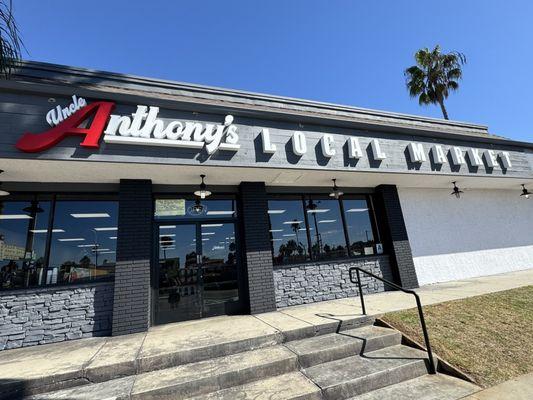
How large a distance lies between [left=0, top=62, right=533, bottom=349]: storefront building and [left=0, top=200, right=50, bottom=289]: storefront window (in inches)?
1.1

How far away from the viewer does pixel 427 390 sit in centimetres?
370

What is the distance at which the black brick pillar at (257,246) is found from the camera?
23.0 feet

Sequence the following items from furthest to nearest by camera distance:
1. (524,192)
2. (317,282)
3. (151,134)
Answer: (524,192) → (317,282) → (151,134)

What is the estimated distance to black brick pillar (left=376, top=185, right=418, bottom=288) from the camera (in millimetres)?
8945

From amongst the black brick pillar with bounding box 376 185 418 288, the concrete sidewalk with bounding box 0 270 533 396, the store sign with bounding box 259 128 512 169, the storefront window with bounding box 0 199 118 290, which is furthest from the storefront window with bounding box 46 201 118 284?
the black brick pillar with bounding box 376 185 418 288

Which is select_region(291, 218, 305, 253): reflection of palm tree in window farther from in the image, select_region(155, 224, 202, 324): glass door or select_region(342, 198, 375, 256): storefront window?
select_region(155, 224, 202, 324): glass door

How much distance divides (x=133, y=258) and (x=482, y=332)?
23.4 feet

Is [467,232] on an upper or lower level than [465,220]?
lower

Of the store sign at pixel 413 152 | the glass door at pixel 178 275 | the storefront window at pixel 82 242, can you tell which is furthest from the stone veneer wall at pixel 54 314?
the store sign at pixel 413 152

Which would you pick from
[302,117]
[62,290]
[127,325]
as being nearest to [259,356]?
[127,325]

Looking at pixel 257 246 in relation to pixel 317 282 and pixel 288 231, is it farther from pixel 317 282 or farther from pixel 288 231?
pixel 317 282

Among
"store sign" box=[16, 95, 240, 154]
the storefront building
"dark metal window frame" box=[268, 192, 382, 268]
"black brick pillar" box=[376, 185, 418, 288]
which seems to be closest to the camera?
"store sign" box=[16, 95, 240, 154]

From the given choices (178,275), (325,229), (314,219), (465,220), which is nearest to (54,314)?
(178,275)

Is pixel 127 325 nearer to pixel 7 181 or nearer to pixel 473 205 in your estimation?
A: pixel 7 181
